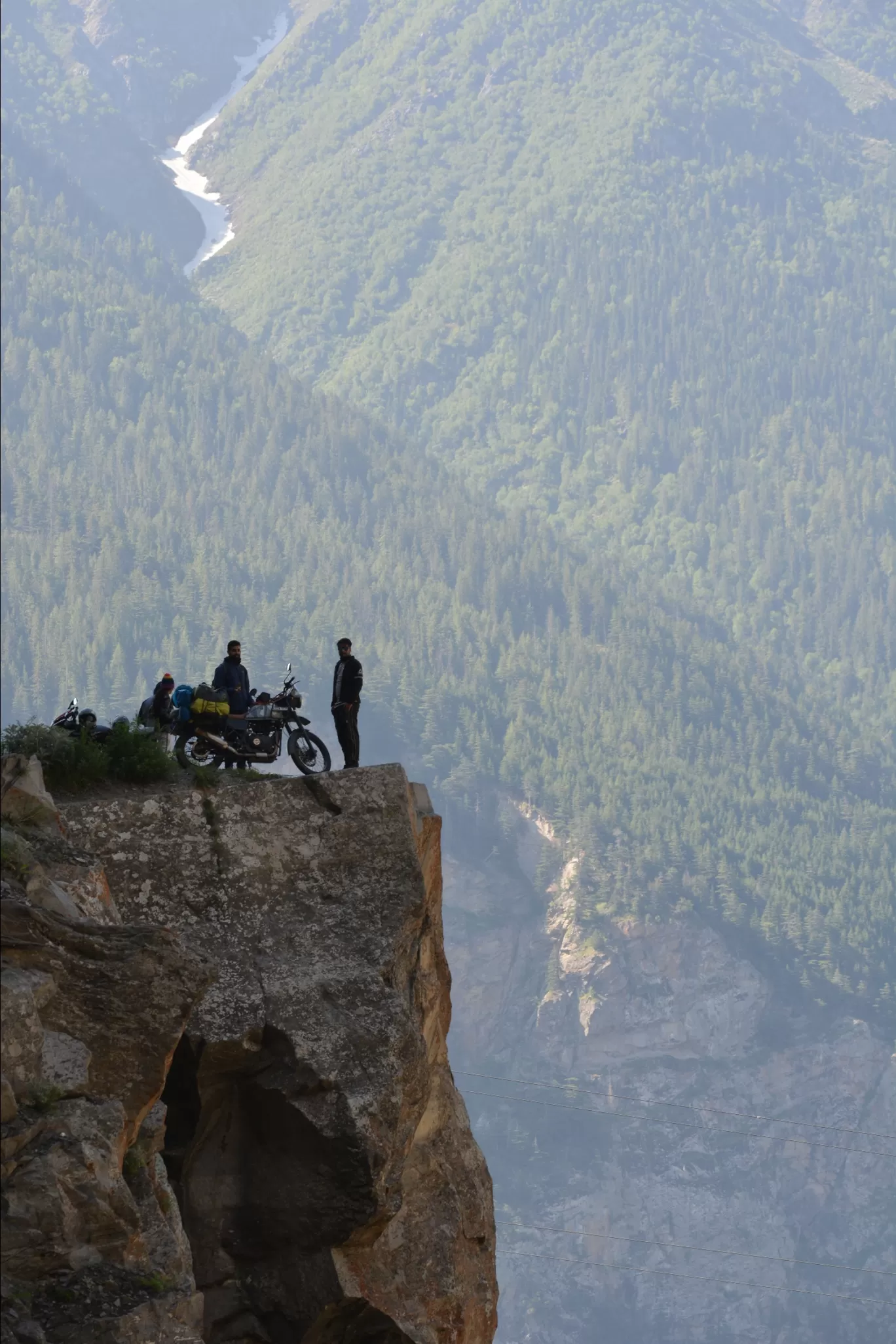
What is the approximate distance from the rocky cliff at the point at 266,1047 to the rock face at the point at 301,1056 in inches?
1.3

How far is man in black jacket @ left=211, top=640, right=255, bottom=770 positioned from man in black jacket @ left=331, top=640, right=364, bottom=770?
1.42 m

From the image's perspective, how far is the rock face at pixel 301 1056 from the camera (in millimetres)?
31188

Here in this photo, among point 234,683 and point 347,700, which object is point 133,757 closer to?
point 234,683

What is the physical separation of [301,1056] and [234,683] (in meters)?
7.59

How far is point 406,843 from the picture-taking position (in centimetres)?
3369

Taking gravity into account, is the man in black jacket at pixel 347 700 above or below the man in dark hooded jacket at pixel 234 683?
above

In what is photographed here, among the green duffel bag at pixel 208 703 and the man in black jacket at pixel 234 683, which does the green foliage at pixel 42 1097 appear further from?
the man in black jacket at pixel 234 683

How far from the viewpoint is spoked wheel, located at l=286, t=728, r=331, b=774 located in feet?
123

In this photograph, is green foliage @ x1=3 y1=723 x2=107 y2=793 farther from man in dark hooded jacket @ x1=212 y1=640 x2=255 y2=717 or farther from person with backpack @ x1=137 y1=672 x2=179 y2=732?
man in dark hooded jacket @ x1=212 y1=640 x2=255 y2=717

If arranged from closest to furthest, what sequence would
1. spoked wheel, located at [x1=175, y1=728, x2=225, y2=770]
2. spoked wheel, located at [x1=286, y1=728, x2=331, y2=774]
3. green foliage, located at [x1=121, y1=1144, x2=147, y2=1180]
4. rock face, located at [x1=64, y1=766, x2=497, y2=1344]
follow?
green foliage, located at [x1=121, y1=1144, x2=147, y2=1180] < rock face, located at [x1=64, y1=766, x2=497, y2=1344] < spoked wheel, located at [x1=175, y1=728, x2=225, y2=770] < spoked wheel, located at [x1=286, y1=728, x2=331, y2=774]

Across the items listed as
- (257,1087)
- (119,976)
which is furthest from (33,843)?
(257,1087)

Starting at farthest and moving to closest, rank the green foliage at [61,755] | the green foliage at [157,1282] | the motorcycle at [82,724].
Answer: the motorcycle at [82,724] → the green foliage at [61,755] → the green foliage at [157,1282]

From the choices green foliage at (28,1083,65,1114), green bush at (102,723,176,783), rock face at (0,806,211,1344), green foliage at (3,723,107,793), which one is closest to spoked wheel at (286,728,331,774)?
green bush at (102,723,176,783)

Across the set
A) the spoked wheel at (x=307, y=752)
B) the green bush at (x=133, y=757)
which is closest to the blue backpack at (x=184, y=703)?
the spoked wheel at (x=307, y=752)
